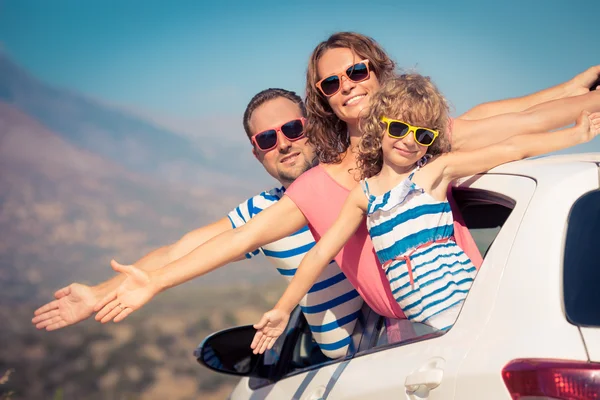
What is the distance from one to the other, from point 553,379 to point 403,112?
3.74 feet

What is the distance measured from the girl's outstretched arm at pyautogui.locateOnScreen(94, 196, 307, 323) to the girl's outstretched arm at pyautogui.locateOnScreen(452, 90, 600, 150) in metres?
0.62

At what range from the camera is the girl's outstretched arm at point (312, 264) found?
2.54 meters

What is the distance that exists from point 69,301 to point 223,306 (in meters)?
19.1

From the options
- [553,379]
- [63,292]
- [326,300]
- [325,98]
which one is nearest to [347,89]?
[325,98]

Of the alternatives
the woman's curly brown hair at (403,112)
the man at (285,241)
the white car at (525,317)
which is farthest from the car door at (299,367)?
the woman's curly brown hair at (403,112)

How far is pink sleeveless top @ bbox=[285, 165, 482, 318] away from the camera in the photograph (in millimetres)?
2631

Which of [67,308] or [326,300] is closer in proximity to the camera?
[67,308]

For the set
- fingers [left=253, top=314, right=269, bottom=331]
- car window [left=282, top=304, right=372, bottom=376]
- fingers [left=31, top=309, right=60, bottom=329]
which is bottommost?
car window [left=282, top=304, right=372, bottom=376]

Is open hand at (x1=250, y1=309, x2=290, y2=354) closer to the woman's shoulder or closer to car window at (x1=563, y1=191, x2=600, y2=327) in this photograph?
the woman's shoulder

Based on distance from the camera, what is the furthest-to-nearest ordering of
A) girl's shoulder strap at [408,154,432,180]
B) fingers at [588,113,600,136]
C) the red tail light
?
1. fingers at [588,113,600,136]
2. girl's shoulder strap at [408,154,432,180]
3. the red tail light

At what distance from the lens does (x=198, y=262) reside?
9.08 feet

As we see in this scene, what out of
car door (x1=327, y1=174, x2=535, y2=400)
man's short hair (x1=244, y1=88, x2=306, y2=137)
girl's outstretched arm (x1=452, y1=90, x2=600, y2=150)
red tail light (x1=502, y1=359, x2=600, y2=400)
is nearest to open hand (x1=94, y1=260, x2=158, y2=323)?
car door (x1=327, y1=174, x2=535, y2=400)

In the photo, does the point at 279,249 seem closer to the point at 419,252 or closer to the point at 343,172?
the point at 343,172

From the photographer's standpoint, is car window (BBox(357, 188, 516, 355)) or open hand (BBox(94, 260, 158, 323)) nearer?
car window (BBox(357, 188, 516, 355))
